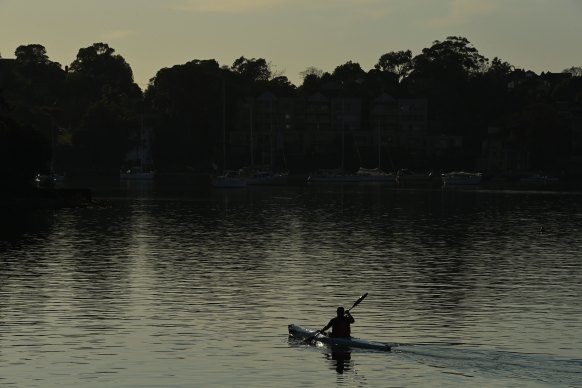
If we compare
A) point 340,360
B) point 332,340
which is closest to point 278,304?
point 332,340

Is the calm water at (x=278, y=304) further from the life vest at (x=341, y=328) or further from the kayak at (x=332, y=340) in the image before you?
the life vest at (x=341, y=328)

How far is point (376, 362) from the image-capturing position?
2039 inches

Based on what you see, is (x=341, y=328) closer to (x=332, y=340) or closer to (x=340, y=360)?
(x=332, y=340)

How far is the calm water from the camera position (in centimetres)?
5028

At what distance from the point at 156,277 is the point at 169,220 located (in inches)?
2498

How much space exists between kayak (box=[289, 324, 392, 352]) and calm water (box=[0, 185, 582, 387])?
33cm

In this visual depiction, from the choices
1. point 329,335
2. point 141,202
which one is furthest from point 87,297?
point 141,202

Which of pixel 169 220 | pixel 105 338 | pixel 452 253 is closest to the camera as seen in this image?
pixel 105 338

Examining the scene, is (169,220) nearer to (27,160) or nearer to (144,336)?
(27,160)

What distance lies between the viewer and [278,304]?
68000 millimetres

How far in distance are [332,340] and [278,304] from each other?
533 inches

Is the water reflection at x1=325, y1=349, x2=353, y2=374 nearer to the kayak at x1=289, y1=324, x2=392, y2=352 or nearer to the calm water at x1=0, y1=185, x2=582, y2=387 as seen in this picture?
the calm water at x1=0, y1=185, x2=582, y2=387

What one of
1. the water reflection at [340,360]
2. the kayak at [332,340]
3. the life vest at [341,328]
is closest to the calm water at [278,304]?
the water reflection at [340,360]

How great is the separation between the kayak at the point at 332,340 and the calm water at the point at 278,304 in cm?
33
